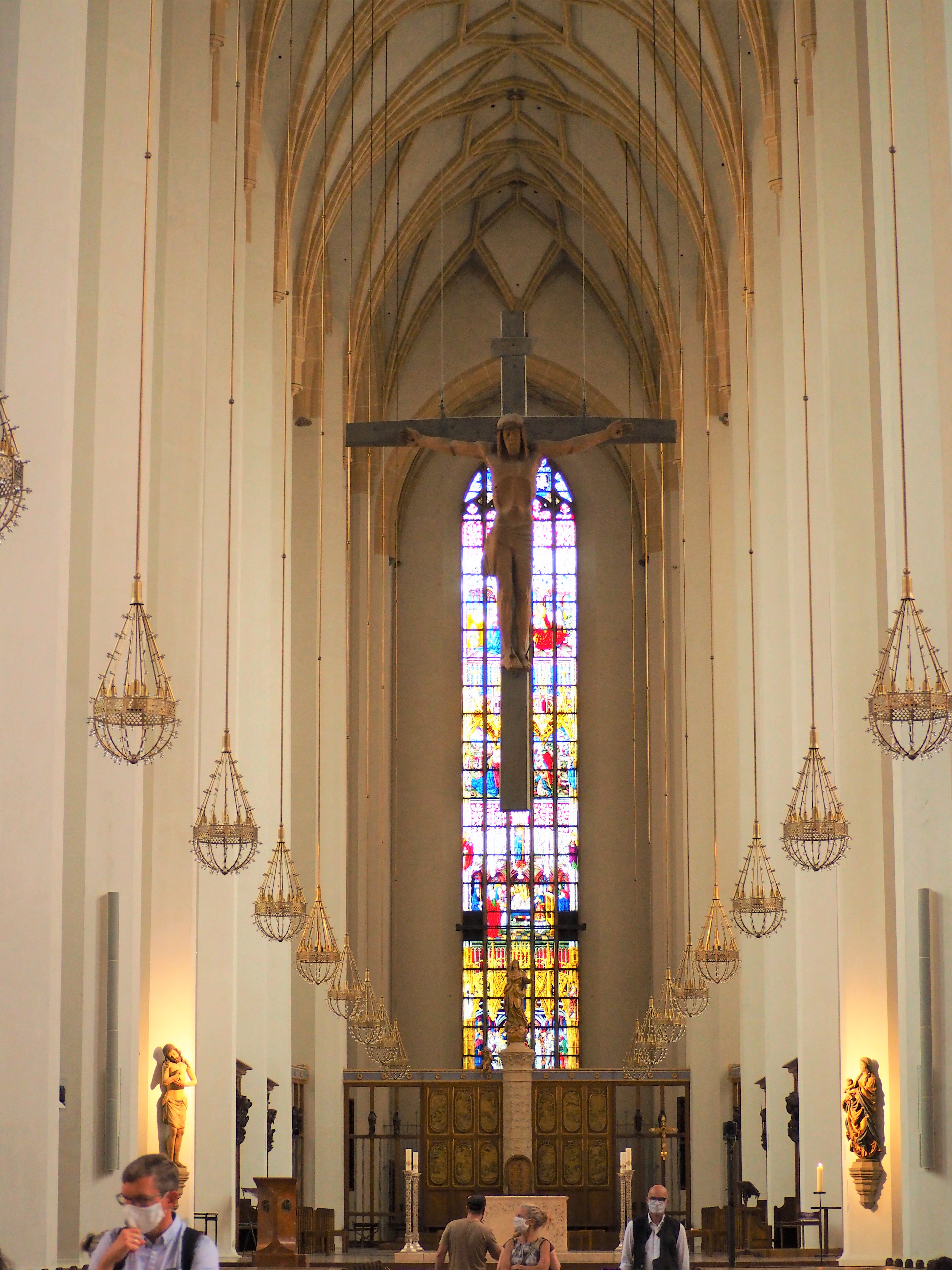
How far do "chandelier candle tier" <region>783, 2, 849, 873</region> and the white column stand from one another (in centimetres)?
539

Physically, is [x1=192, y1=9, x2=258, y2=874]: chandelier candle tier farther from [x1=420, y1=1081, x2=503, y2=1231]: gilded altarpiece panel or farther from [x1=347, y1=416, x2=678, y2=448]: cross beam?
[x1=420, y1=1081, x2=503, y2=1231]: gilded altarpiece panel

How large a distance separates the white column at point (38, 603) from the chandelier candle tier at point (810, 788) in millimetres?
5393

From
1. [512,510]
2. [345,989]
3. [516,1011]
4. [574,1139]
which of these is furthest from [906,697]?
[574,1139]

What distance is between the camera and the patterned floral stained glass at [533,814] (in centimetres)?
3177

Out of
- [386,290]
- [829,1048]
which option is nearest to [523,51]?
[386,290]

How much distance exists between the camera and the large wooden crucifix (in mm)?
14516

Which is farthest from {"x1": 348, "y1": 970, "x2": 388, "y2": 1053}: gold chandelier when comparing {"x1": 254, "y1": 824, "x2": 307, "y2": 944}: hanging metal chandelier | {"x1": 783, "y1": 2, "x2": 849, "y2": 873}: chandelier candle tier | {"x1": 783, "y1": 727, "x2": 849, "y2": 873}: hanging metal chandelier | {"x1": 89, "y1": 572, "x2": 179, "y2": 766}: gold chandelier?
{"x1": 89, "y1": 572, "x2": 179, "y2": 766}: gold chandelier

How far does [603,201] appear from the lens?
29.5 meters

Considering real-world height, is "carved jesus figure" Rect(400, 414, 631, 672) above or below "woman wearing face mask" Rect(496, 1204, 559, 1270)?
above

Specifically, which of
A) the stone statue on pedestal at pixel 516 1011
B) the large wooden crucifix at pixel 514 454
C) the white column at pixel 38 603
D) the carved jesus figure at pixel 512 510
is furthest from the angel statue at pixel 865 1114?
the stone statue on pedestal at pixel 516 1011

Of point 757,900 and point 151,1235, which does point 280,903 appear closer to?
point 757,900

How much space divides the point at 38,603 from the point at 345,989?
1152 centimetres

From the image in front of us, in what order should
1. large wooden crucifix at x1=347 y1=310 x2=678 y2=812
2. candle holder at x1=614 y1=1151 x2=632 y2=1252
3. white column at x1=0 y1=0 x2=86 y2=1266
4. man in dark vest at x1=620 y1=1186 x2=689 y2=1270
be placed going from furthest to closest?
candle holder at x1=614 y1=1151 x2=632 y2=1252, large wooden crucifix at x1=347 y1=310 x2=678 y2=812, white column at x1=0 y1=0 x2=86 y2=1266, man in dark vest at x1=620 y1=1186 x2=689 y2=1270

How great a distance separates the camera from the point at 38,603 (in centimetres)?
1132
